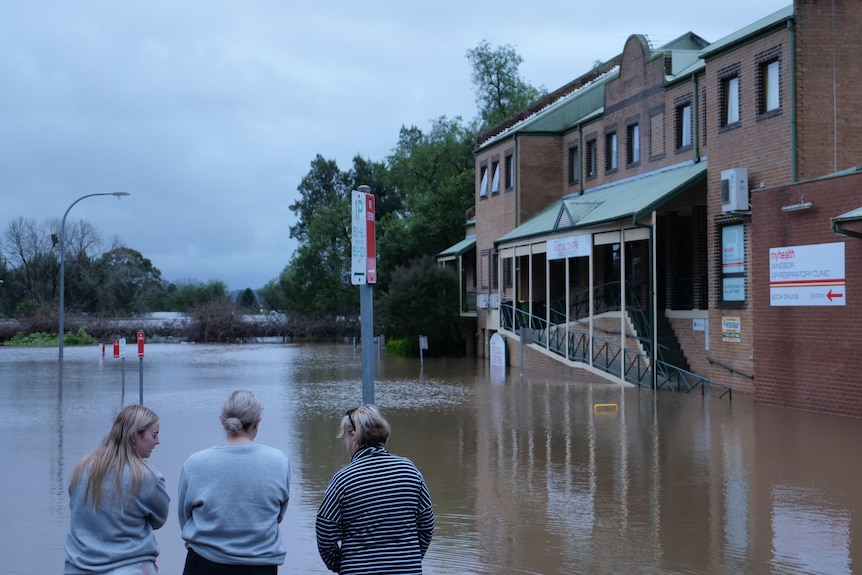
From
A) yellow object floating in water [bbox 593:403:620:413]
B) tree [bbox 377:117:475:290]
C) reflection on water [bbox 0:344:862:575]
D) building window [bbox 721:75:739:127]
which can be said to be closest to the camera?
reflection on water [bbox 0:344:862:575]

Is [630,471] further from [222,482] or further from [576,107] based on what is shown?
[576,107]

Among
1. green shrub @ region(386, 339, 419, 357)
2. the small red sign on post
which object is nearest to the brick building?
green shrub @ region(386, 339, 419, 357)

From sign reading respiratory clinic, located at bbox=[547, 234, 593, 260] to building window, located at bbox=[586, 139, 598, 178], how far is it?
485 centimetres

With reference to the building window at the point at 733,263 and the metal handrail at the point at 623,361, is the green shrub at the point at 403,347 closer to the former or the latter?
the metal handrail at the point at 623,361

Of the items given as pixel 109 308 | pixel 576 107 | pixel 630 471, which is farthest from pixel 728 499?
pixel 109 308

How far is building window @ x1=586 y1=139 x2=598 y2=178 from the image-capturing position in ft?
112

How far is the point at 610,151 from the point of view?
33031 mm

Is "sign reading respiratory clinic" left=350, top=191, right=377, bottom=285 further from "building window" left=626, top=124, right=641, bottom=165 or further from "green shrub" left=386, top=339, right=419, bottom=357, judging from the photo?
"green shrub" left=386, top=339, right=419, bottom=357

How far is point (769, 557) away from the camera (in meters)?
8.38

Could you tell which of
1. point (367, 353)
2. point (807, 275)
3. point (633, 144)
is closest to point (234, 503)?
point (367, 353)

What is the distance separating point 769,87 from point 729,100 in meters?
1.72

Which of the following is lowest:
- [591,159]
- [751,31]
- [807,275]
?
[807,275]

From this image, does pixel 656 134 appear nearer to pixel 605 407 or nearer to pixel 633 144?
pixel 633 144

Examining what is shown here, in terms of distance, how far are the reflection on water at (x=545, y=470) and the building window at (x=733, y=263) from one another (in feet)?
9.19
